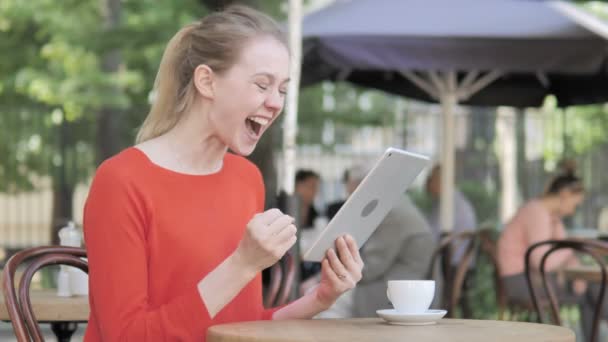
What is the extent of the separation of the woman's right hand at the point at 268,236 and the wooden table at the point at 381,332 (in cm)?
16

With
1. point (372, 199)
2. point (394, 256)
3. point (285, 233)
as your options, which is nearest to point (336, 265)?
point (372, 199)

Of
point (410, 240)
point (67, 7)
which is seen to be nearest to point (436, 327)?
point (410, 240)

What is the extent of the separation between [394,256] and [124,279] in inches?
188

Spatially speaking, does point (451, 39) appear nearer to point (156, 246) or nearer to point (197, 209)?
point (197, 209)

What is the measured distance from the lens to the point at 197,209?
2.82 meters

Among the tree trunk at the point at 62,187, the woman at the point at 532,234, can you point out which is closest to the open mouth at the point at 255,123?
the woman at the point at 532,234

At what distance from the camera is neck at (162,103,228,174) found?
2881mm

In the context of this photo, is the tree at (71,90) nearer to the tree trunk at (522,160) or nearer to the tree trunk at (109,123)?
the tree trunk at (109,123)

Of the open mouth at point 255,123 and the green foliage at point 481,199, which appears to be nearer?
the open mouth at point 255,123

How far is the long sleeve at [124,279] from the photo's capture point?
8.45ft

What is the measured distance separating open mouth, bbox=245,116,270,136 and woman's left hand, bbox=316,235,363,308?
315 millimetres

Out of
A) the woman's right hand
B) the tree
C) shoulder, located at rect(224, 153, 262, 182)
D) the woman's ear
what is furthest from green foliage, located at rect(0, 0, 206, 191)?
the woman's right hand

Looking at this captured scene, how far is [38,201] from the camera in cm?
1612

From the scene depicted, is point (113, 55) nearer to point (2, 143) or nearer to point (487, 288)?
point (2, 143)
